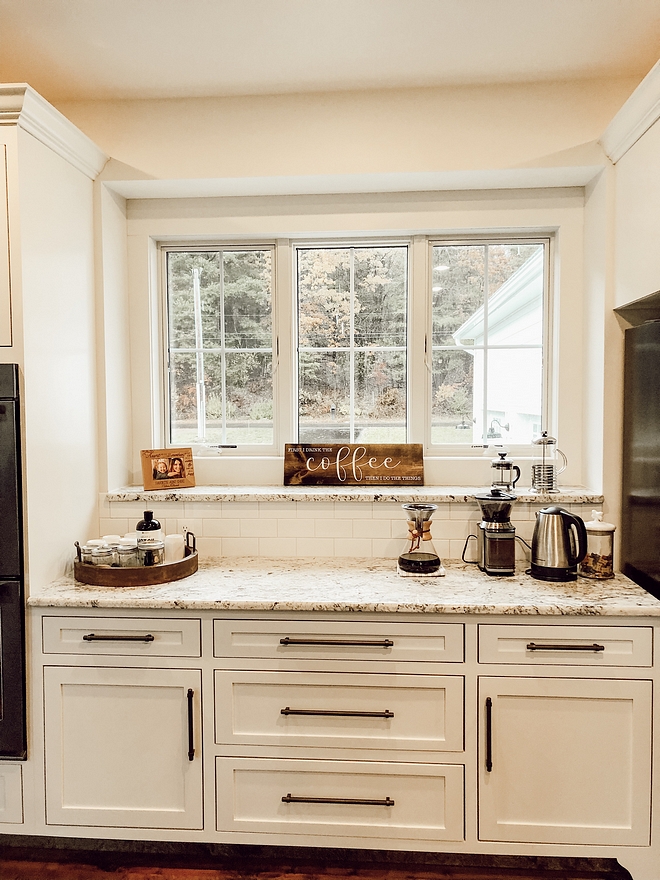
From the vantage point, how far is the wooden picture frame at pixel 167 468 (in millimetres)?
2590

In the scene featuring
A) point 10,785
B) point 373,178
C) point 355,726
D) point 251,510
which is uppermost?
point 373,178

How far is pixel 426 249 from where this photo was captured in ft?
8.88

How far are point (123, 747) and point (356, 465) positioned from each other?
1.41 m

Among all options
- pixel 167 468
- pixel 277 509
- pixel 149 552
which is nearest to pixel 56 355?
pixel 167 468

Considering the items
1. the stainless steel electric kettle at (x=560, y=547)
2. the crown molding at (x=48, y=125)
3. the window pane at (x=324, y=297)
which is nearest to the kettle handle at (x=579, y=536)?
the stainless steel electric kettle at (x=560, y=547)

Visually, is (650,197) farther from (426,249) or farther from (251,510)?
(251,510)

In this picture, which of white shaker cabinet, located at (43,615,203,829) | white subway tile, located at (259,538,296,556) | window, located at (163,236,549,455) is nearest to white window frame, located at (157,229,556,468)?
window, located at (163,236,549,455)

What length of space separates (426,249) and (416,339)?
1.35ft

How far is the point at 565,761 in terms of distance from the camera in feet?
6.22

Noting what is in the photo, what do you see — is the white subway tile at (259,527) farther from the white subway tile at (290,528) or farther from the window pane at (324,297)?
the window pane at (324,297)

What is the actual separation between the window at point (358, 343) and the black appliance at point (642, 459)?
1.61ft

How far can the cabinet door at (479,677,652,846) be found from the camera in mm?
1882

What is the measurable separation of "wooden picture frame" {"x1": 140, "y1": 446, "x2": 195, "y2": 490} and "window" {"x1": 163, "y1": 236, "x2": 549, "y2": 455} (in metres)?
0.20

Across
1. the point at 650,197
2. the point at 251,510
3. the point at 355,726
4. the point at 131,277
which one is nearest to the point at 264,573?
the point at 251,510
